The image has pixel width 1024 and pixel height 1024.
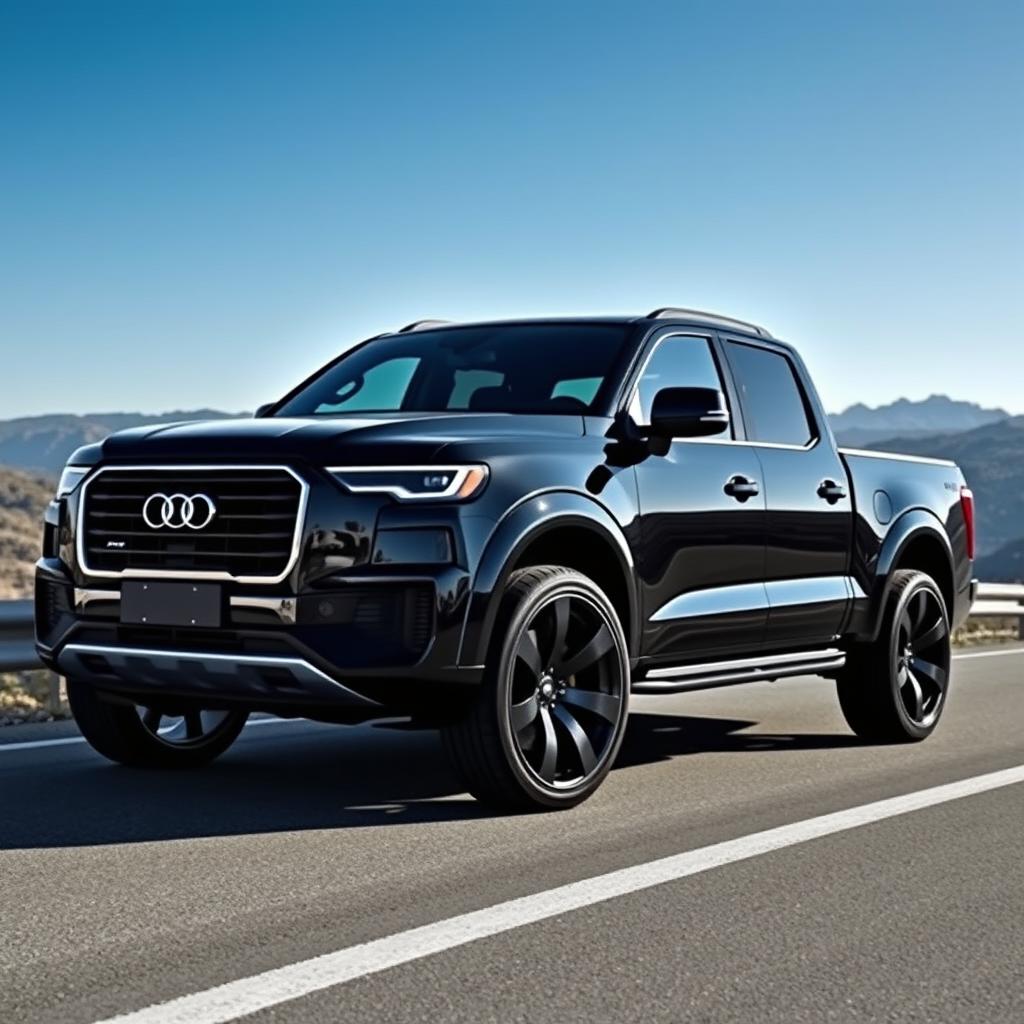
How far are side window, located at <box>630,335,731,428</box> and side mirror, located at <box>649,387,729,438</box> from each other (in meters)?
0.22

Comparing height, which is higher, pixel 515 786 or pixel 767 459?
pixel 767 459

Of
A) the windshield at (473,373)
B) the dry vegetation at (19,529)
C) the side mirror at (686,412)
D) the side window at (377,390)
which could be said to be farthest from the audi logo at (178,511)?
the dry vegetation at (19,529)

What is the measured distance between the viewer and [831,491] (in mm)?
8078

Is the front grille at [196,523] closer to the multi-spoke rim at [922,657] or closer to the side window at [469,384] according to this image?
the side window at [469,384]

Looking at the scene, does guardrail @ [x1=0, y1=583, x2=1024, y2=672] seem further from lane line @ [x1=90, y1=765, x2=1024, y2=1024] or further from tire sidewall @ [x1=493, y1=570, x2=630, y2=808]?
lane line @ [x1=90, y1=765, x2=1024, y2=1024]

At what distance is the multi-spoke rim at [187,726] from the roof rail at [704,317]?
2516 millimetres

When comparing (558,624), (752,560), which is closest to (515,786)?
(558,624)

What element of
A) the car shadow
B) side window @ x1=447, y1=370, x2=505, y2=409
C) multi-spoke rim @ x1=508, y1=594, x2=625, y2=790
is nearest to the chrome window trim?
the car shadow

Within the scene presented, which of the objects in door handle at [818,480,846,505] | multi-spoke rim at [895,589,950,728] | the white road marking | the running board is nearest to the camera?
the running board

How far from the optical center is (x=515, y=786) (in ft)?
19.7

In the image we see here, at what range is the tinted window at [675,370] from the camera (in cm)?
709

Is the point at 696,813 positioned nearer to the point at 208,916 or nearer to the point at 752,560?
the point at 752,560

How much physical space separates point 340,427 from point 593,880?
1.93 metres

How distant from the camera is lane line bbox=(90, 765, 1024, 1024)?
12.0 ft
